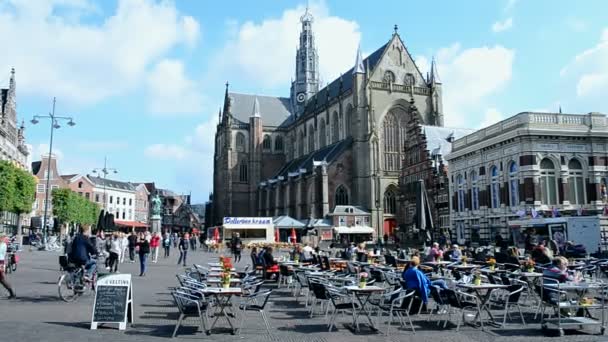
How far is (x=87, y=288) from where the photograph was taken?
14.4m

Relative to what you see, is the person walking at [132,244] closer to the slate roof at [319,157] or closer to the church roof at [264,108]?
the slate roof at [319,157]

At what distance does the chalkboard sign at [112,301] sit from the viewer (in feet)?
30.1

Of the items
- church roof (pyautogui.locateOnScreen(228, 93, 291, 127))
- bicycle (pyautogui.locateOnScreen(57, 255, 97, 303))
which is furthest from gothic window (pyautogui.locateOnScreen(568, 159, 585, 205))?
church roof (pyautogui.locateOnScreen(228, 93, 291, 127))

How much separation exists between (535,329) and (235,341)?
18.0ft

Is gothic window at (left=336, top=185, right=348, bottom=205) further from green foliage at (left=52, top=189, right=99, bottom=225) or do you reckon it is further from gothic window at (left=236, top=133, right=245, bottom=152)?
green foliage at (left=52, top=189, right=99, bottom=225)

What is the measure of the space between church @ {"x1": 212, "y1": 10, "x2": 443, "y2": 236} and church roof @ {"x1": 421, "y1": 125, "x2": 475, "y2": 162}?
2.36 m

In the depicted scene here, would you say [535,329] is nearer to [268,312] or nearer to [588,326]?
[588,326]

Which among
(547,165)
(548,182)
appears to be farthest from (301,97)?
(548,182)

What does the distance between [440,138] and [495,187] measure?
51.8 feet

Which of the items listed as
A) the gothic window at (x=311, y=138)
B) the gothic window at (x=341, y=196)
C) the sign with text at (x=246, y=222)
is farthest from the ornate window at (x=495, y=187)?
the gothic window at (x=311, y=138)

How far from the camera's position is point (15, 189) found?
43.2m

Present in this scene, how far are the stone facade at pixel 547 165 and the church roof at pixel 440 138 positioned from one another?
1236 cm

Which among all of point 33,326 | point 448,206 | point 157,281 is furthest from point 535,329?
point 448,206

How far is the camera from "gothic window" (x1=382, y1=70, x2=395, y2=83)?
6342cm
